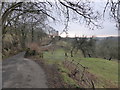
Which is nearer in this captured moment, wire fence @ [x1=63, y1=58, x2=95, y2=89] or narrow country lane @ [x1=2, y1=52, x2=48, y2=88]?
narrow country lane @ [x1=2, y1=52, x2=48, y2=88]

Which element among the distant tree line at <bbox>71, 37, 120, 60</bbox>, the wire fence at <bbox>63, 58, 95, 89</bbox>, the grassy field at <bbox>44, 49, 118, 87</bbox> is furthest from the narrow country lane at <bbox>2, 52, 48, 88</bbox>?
the distant tree line at <bbox>71, 37, 120, 60</bbox>

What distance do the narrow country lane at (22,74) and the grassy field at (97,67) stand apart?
0.52 m

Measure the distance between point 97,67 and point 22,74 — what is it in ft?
6.00

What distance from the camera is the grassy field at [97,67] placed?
2.96 metres

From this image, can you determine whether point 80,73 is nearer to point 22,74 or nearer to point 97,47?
point 97,47

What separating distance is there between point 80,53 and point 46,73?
1048 millimetres

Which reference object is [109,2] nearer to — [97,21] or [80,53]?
[97,21]

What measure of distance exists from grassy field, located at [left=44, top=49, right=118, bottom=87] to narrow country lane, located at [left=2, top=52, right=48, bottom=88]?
522 millimetres

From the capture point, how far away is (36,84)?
2.74 metres

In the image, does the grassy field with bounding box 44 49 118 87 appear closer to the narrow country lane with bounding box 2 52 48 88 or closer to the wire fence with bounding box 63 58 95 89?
the wire fence with bounding box 63 58 95 89

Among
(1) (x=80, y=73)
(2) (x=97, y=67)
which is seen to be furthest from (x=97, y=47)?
(1) (x=80, y=73)

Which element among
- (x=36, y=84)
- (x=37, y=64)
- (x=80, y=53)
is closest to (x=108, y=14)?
(x=80, y=53)

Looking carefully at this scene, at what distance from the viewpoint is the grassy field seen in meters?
2.96

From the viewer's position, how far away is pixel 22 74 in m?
3.29
